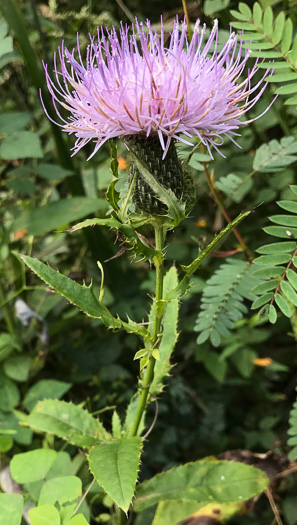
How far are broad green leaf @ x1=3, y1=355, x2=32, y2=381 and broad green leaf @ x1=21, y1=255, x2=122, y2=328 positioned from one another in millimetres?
695

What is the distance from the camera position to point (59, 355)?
74.6 inches

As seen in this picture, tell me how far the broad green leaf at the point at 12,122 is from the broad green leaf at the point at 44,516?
1150 millimetres

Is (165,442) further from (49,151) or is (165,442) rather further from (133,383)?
(49,151)

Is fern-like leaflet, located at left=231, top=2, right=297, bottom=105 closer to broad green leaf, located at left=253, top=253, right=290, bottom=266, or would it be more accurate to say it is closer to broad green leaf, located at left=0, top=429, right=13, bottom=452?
broad green leaf, located at left=253, top=253, right=290, bottom=266

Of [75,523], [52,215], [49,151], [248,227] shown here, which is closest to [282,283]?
[75,523]

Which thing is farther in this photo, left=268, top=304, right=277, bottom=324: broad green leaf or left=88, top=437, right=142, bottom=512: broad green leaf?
left=268, top=304, right=277, bottom=324: broad green leaf

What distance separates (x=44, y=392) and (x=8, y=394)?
0.13 metres

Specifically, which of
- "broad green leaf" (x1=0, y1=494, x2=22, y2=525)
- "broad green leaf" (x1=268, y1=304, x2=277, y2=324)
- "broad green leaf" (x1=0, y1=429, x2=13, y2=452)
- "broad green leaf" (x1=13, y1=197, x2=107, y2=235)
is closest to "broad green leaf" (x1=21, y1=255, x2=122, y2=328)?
"broad green leaf" (x1=268, y1=304, x2=277, y2=324)

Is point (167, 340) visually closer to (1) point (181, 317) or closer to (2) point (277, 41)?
(1) point (181, 317)

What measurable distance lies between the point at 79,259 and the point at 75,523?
1.35 metres

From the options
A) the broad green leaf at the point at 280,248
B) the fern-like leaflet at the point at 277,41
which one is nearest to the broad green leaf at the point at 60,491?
the broad green leaf at the point at 280,248

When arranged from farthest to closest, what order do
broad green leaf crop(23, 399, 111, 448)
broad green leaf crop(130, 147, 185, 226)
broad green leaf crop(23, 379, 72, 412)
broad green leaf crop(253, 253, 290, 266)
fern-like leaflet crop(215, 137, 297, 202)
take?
broad green leaf crop(23, 379, 72, 412) → fern-like leaflet crop(215, 137, 297, 202) → broad green leaf crop(23, 399, 111, 448) → broad green leaf crop(253, 253, 290, 266) → broad green leaf crop(130, 147, 185, 226)

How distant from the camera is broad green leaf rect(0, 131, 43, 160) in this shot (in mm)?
1409

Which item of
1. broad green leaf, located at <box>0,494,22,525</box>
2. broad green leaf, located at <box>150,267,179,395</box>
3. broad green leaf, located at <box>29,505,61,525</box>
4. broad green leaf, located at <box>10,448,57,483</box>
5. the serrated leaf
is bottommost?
broad green leaf, located at <box>10,448,57,483</box>
